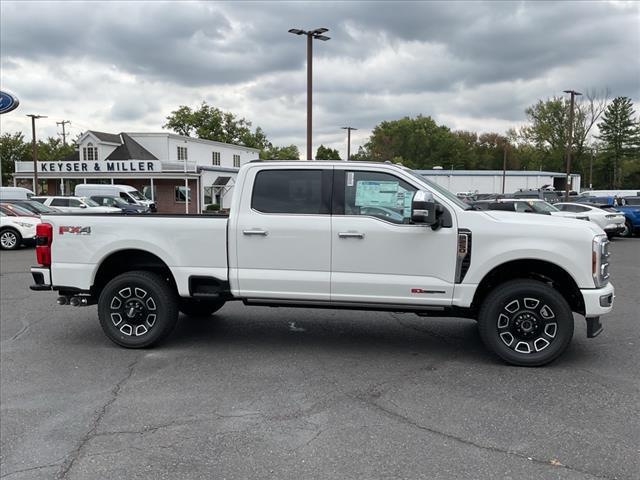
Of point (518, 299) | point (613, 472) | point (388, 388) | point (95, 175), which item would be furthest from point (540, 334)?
point (95, 175)

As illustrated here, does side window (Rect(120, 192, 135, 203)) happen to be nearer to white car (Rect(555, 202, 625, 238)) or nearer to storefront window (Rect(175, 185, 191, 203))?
storefront window (Rect(175, 185, 191, 203))

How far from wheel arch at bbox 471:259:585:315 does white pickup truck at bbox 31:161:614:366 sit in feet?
0.06

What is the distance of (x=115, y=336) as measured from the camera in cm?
589

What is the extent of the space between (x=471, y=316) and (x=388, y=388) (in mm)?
1473

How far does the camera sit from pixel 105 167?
43688 millimetres

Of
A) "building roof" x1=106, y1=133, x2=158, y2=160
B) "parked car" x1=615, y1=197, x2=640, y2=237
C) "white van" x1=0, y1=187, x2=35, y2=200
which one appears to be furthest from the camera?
"building roof" x1=106, y1=133, x2=158, y2=160

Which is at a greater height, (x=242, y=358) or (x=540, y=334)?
(x=540, y=334)

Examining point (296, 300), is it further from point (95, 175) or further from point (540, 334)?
point (95, 175)

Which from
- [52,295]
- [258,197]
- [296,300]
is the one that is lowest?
[52,295]

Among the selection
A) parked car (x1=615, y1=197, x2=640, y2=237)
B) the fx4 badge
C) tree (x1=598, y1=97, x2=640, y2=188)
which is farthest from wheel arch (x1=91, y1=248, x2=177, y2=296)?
tree (x1=598, y1=97, x2=640, y2=188)

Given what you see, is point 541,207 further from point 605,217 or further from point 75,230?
point 75,230

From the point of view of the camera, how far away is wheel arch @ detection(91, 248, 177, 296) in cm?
604

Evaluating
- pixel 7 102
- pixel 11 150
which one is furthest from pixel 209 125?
pixel 7 102

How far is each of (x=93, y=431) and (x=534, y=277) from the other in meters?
4.28
